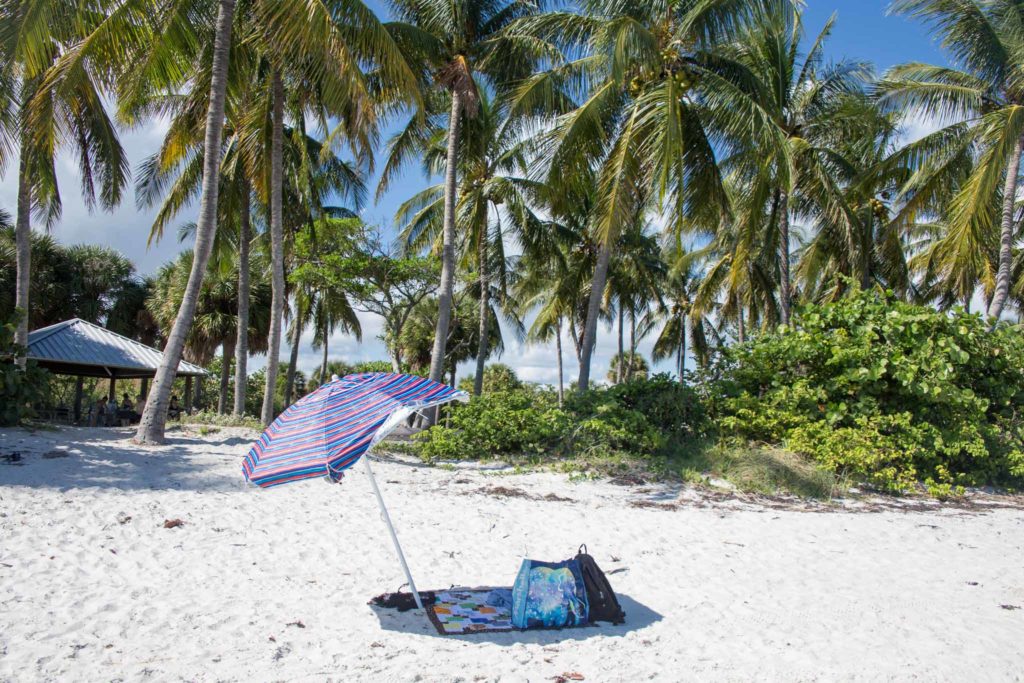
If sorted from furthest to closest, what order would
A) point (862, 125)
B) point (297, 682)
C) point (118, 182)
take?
point (862, 125), point (118, 182), point (297, 682)

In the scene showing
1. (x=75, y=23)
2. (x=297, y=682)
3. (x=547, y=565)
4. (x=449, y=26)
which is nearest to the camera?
(x=297, y=682)

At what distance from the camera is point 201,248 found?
10688 mm

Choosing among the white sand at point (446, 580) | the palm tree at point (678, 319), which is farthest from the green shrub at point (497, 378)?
the white sand at point (446, 580)

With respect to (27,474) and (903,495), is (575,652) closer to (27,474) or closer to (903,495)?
(27,474)

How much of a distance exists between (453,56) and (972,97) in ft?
34.3

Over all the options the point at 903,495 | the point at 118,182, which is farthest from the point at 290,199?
the point at 903,495

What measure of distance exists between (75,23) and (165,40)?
4.30ft

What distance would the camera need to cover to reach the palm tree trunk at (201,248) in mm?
10633

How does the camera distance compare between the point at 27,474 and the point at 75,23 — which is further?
the point at 75,23

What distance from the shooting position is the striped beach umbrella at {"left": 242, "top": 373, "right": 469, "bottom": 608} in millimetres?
4109

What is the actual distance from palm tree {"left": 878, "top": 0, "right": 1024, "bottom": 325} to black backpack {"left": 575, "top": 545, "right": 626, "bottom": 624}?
1139 cm

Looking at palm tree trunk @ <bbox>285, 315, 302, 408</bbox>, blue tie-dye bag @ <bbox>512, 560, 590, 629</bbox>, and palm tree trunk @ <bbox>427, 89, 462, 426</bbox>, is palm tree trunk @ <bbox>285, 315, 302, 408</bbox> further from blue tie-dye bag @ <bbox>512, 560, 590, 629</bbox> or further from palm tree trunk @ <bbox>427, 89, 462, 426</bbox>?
blue tie-dye bag @ <bbox>512, 560, 590, 629</bbox>

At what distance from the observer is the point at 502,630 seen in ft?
15.4

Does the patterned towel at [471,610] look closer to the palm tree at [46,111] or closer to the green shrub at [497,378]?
the palm tree at [46,111]
